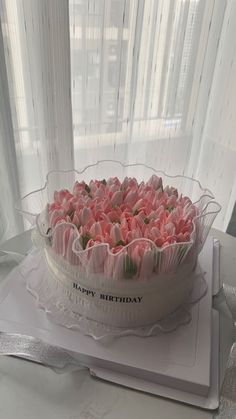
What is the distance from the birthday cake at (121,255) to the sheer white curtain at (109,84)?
0.42m

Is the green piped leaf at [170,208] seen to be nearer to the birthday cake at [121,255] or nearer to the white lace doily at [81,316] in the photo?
the birthday cake at [121,255]

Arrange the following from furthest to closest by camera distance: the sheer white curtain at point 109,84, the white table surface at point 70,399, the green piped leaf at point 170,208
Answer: the sheer white curtain at point 109,84
the green piped leaf at point 170,208
the white table surface at point 70,399

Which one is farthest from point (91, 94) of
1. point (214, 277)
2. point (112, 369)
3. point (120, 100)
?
point (112, 369)

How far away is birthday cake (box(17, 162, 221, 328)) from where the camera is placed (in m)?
0.44

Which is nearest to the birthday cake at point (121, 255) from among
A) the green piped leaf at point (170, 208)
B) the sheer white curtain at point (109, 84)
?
the green piped leaf at point (170, 208)

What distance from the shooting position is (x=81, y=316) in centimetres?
50

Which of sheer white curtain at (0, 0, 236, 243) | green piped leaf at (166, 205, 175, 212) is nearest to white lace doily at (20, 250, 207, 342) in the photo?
green piped leaf at (166, 205, 175, 212)

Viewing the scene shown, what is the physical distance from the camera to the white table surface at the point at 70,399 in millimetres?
421

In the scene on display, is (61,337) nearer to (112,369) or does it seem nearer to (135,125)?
(112,369)

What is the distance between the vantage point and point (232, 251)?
2.29ft

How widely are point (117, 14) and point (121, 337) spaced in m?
0.68

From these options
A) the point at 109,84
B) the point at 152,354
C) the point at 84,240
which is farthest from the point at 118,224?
the point at 109,84

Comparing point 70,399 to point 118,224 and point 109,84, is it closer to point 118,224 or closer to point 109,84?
point 118,224

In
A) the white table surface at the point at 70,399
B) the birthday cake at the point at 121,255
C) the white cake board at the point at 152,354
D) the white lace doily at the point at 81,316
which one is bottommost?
the white table surface at the point at 70,399
